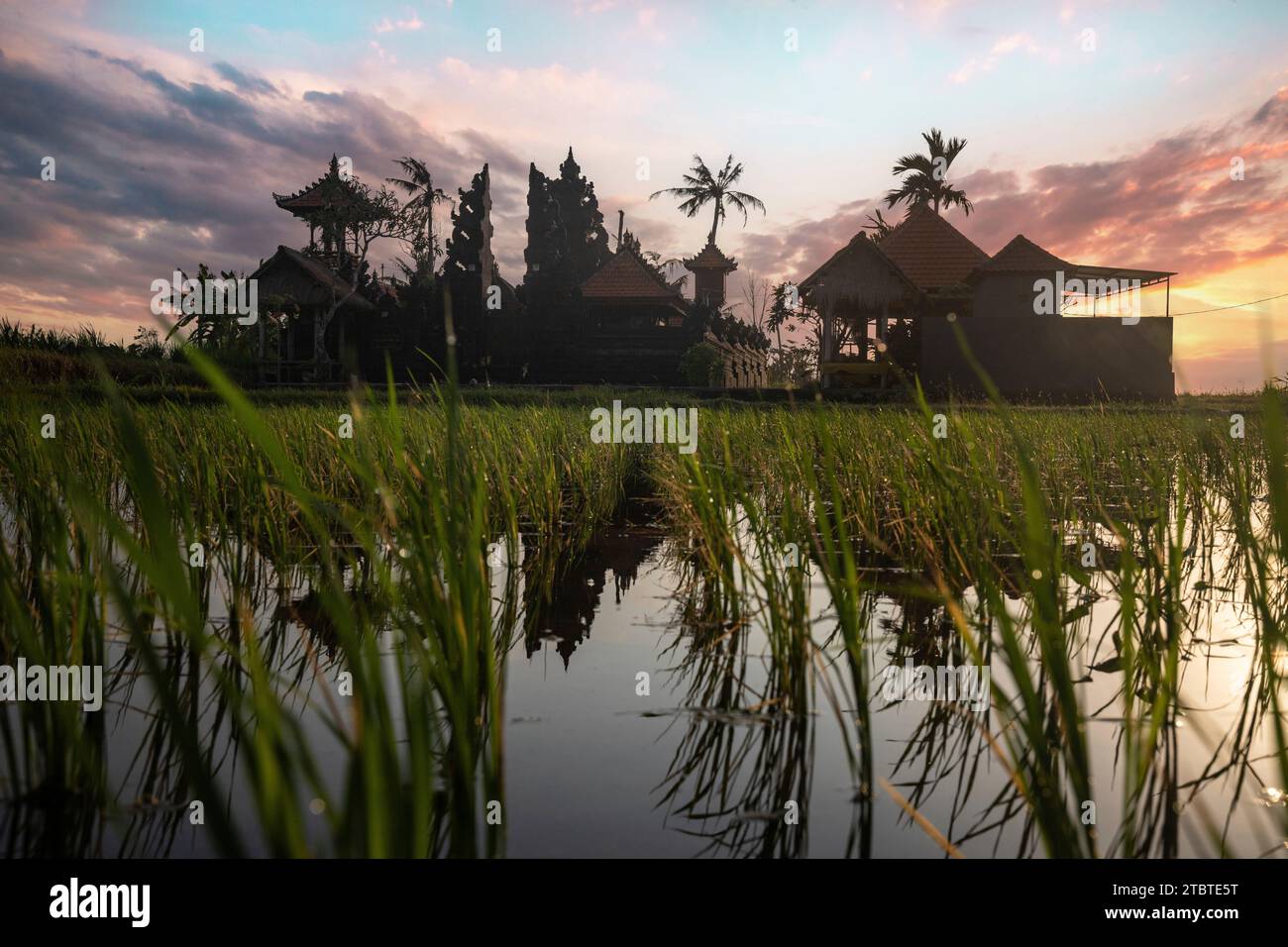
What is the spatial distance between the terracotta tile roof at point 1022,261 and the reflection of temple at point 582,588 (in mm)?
21949

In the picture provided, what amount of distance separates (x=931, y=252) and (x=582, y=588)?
25.4 meters

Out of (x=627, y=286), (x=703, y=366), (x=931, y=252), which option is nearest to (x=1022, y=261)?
(x=931, y=252)

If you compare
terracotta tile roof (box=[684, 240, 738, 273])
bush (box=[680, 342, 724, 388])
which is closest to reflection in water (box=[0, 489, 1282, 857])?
bush (box=[680, 342, 724, 388])

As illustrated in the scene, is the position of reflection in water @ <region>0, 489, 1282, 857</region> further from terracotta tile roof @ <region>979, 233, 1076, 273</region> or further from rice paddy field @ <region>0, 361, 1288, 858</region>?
terracotta tile roof @ <region>979, 233, 1076, 273</region>

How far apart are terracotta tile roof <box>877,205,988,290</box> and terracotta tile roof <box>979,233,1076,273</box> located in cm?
74

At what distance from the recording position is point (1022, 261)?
76.4ft

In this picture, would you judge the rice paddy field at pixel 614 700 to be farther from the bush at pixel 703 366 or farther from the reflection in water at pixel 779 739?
the bush at pixel 703 366

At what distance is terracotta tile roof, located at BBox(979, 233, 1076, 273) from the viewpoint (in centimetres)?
2275

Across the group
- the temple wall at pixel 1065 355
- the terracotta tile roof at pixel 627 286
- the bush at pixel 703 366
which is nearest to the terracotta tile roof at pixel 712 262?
the terracotta tile roof at pixel 627 286

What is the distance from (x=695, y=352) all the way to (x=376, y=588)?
71.6 feet

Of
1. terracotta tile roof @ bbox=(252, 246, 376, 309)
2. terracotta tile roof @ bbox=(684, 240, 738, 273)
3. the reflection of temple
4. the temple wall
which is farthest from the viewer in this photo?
terracotta tile roof @ bbox=(684, 240, 738, 273)

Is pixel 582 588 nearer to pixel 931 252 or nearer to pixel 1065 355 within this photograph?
pixel 1065 355
